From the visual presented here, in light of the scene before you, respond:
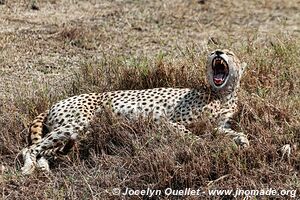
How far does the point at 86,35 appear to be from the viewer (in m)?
7.84

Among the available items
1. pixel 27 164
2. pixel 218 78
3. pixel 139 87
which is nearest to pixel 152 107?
pixel 218 78

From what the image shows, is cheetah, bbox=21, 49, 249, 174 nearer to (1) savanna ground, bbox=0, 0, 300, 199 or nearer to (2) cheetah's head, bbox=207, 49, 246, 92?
(2) cheetah's head, bbox=207, 49, 246, 92

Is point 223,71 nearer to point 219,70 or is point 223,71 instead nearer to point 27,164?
point 219,70

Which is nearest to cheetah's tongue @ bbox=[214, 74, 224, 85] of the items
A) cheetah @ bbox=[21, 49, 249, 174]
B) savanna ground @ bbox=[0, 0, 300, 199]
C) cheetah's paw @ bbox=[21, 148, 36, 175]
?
cheetah @ bbox=[21, 49, 249, 174]

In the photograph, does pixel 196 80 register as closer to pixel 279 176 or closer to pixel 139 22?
pixel 279 176

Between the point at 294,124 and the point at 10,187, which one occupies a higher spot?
the point at 294,124

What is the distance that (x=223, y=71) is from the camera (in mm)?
5039

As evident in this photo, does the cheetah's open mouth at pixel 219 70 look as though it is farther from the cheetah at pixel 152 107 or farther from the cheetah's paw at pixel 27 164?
the cheetah's paw at pixel 27 164

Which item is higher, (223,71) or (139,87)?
(223,71)

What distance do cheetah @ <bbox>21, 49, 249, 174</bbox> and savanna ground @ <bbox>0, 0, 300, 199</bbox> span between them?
0.11 m

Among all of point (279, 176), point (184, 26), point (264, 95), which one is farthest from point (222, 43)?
point (279, 176)

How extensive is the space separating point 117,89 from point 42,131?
0.99m

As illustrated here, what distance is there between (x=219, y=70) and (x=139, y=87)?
3.00ft

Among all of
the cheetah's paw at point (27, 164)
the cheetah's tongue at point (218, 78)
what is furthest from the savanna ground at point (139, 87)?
the cheetah's tongue at point (218, 78)
